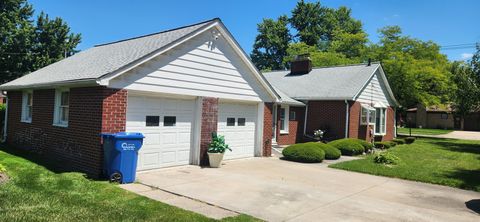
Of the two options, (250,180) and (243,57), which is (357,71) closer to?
→ (243,57)

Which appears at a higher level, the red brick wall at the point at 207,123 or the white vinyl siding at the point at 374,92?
the white vinyl siding at the point at 374,92

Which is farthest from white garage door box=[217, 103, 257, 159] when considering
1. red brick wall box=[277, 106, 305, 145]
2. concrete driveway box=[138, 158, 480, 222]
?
red brick wall box=[277, 106, 305, 145]

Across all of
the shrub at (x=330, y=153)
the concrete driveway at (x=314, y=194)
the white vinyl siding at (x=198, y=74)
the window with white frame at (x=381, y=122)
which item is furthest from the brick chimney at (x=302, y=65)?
the concrete driveway at (x=314, y=194)

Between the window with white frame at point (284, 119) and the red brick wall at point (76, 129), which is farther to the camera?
the window with white frame at point (284, 119)

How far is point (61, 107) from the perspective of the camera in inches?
455

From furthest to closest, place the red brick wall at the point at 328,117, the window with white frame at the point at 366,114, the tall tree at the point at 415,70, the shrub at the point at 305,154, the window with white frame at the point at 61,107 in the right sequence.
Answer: the tall tree at the point at 415,70, the window with white frame at the point at 366,114, the red brick wall at the point at 328,117, the shrub at the point at 305,154, the window with white frame at the point at 61,107

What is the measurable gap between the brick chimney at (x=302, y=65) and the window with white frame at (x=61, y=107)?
18543mm

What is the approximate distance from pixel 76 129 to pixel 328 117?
14708 millimetres

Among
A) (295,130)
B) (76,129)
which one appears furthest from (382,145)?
(76,129)

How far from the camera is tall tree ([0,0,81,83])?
1286 inches

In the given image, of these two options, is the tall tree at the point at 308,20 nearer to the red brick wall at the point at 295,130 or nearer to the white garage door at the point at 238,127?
the red brick wall at the point at 295,130

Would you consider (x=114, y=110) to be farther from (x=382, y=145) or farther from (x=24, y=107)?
(x=382, y=145)

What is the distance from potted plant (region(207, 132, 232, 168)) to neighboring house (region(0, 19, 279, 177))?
0.32 m

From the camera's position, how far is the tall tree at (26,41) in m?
32.7
